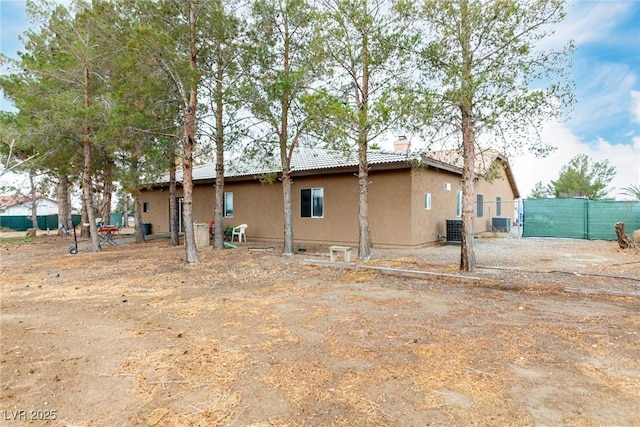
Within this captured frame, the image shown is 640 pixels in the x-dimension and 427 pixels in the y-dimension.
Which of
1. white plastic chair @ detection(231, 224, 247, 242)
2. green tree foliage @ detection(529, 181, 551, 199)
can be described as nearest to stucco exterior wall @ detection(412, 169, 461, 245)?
white plastic chair @ detection(231, 224, 247, 242)

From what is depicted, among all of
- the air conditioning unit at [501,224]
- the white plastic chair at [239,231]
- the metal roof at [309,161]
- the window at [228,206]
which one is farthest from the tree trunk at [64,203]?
the air conditioning unit at [501,224]

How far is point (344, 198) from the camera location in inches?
478

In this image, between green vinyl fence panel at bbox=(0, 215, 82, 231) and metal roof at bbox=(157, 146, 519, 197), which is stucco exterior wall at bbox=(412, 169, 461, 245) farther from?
green vinyl fence panel at bbox=(0, 215, 82, 231)

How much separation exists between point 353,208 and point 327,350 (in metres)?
8.76

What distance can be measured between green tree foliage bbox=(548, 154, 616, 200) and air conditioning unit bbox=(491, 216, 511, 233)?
668 inches

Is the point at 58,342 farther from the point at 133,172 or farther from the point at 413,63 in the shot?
the point at 133,172

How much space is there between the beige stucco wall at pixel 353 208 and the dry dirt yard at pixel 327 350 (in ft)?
14.3

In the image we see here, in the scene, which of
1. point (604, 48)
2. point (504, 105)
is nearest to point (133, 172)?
point (504, 105)

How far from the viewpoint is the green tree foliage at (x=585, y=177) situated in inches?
1172

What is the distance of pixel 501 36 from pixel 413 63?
1638 millimetres

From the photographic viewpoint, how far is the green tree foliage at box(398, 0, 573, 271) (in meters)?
6.20

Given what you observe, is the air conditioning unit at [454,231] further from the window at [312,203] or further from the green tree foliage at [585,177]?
the green tree foliage at [585,177]

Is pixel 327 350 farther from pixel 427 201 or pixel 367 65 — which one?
pixel 427 201

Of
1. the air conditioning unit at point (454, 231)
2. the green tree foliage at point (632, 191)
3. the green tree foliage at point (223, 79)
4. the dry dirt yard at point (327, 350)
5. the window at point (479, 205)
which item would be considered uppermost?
the green tree foliage at point (223, 79)
